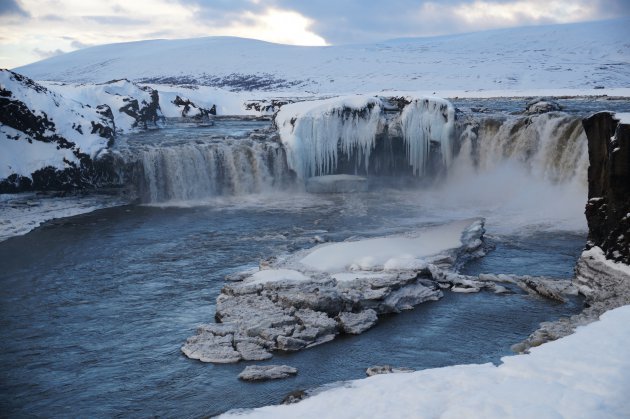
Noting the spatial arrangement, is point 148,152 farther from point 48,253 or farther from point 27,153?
point 48,253

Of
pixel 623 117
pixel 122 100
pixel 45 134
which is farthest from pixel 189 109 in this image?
pixel 623 117

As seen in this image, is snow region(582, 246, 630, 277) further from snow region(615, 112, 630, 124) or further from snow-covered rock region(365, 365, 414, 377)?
snow-covered rock region(365, 365, 414, 377)

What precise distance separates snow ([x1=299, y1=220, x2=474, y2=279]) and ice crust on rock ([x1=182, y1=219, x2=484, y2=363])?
26mm

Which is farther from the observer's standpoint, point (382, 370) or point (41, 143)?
point (41, 143)

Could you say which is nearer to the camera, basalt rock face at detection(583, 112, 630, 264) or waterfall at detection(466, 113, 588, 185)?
basalt rock face at detection(583, 112, 630, 264)

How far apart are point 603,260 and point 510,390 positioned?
8.55 meters

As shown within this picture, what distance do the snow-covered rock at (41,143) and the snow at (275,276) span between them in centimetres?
1596

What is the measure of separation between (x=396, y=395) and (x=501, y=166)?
23009 mm

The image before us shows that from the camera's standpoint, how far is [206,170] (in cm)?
3092

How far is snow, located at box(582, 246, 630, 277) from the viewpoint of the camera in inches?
567

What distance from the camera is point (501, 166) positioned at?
29719 millimetres

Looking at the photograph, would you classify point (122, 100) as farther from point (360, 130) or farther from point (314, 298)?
point (314, 298)

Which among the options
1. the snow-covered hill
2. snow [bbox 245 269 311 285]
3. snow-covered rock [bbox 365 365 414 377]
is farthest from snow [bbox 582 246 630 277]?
the snow-covered hill

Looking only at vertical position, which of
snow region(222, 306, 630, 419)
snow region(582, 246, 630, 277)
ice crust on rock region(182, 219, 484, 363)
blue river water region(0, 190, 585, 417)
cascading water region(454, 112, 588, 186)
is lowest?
blue river water region(0, 190, 585, 417)
